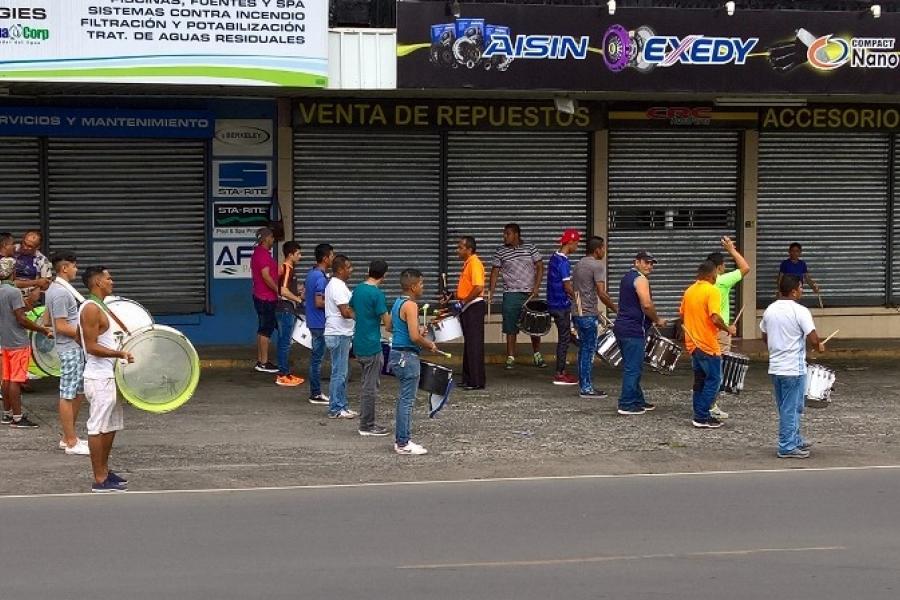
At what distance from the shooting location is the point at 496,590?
817 centimetres

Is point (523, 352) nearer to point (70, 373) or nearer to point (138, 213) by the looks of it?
point (138, 213)

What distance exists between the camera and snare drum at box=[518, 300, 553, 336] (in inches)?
689

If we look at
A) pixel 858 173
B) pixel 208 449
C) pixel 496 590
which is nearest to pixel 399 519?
pixel 496 590

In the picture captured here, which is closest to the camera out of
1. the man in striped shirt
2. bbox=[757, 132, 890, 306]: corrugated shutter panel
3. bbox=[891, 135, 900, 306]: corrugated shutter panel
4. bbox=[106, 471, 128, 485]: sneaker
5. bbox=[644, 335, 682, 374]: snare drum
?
bbox=[106, 471, 128, 485]: sneaker

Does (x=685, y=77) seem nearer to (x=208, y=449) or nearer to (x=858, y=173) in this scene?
(x=858, y=173)

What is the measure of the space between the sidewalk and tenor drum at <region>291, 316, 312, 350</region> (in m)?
2.58

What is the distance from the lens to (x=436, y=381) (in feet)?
42.4

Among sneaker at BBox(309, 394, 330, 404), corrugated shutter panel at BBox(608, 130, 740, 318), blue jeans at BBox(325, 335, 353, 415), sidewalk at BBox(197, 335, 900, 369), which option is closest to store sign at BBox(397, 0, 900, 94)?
corrugated shutter panel at BBox(608, 130, 740, 318)

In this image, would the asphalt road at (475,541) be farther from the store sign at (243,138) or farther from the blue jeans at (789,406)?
the store sign at (243,138)

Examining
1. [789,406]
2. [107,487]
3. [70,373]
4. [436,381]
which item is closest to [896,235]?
[789,406]

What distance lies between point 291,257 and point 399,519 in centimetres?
675

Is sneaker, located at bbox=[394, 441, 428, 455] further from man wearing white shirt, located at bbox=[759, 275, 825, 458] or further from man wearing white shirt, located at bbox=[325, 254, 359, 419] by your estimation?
man wearing white shirt, located at bbox=[759, 275, 825, 458]

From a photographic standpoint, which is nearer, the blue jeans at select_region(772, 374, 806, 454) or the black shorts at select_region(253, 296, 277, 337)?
the blue jeans at select_region(772, 374, 806, 454)

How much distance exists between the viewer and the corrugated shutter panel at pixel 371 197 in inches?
774
